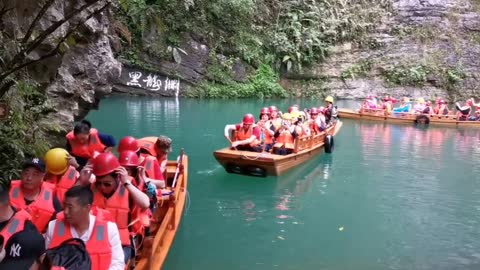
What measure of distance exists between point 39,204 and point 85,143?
2.19 metres

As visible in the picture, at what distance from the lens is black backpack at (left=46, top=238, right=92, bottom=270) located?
2.79 m

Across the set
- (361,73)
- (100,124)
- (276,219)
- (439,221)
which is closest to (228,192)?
(276,219)

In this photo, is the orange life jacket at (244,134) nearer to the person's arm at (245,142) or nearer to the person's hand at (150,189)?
the person's arm at (245,142)

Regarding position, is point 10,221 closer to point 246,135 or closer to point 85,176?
point 85,176

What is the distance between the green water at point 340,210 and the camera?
6.48 metres

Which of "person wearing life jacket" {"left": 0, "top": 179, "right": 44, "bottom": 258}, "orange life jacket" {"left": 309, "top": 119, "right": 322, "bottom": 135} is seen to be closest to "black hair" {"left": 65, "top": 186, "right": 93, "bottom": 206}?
"person wearing life jacket" {"left": 0, "top": 179, "right": 44, "bottom": 258}

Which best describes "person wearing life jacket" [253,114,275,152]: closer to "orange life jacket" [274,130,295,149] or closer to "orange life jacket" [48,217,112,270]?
"orange life jacket" [274,130,295,149]

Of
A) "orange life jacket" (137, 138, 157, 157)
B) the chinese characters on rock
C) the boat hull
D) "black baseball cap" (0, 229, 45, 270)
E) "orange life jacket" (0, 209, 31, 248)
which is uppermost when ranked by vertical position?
the chinese characters on rock

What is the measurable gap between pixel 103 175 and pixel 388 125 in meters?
17.0

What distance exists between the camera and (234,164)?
9.86 meters

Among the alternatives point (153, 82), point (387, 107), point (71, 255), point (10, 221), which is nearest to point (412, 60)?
point (387, 107)

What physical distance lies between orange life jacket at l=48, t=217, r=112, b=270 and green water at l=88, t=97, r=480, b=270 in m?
2.75

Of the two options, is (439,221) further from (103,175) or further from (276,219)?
(103,175)

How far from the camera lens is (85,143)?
6094 millimetres
